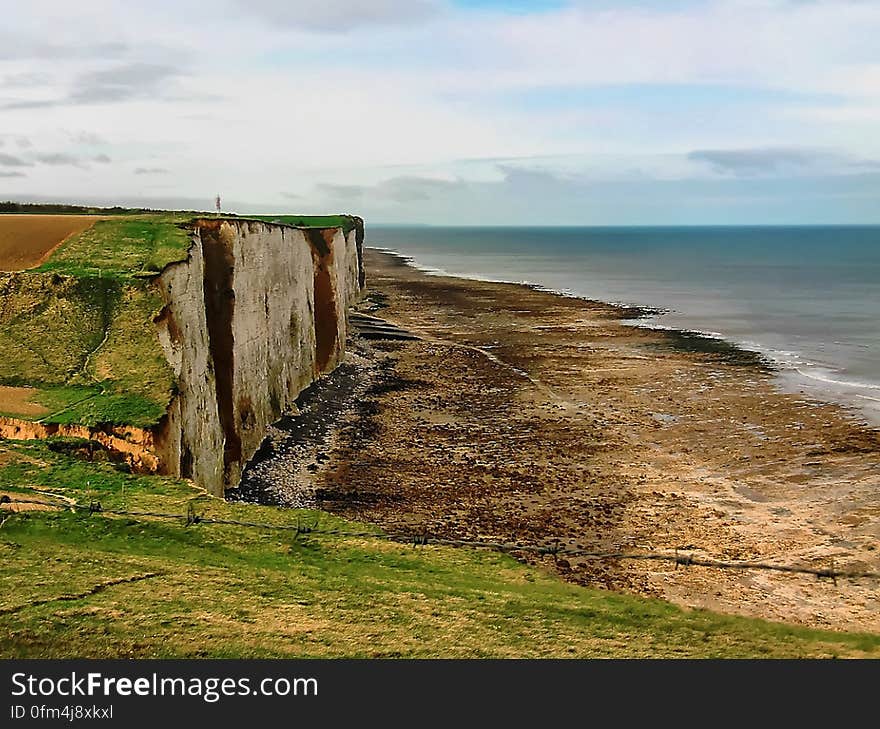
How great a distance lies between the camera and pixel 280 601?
10.7 m

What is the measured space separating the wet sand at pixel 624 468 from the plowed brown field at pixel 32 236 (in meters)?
9.75

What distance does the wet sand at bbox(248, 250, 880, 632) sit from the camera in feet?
62.0

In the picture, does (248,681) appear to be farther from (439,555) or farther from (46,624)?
(439,555)

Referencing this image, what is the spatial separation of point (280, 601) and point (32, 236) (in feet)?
66.4

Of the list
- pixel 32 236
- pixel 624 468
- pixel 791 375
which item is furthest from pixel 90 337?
pixel 791 375

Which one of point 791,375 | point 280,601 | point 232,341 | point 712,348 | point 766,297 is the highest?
point 766,297

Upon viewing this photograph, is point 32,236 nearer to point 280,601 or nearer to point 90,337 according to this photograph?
point 90,337

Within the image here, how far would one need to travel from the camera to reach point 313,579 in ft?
38.7

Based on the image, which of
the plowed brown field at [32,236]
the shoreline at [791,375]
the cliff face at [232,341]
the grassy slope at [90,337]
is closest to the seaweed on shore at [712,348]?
the shoreline at [791,375]

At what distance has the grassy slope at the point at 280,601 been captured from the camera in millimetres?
9219

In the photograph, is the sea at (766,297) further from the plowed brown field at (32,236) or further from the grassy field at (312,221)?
the plowed brown field at (32,236)

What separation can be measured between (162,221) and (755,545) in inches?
801

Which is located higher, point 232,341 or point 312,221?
point 312,221

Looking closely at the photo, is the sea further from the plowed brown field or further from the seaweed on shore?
the plowed brown field
